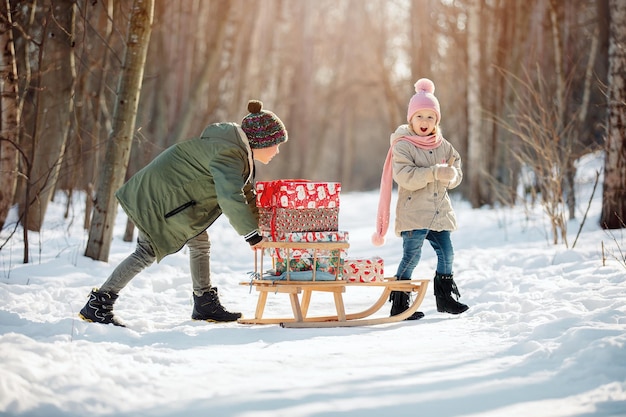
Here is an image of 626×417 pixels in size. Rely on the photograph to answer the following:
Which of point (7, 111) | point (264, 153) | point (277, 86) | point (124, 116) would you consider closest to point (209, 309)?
point (264, 153)

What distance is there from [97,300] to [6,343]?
47.1 inches

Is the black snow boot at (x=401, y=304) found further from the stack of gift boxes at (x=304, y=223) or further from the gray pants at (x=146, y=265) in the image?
the gray pants at (x=146, y=265)

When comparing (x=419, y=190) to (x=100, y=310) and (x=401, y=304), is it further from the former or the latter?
(x=100, y=310)

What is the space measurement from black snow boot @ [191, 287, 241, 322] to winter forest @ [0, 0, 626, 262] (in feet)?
7.49

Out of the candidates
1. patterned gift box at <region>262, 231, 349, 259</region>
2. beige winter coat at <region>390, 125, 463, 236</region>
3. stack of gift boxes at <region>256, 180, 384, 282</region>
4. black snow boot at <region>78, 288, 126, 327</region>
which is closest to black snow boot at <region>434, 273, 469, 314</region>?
beige winter coat at <region>390, 125, 463, 236</region>

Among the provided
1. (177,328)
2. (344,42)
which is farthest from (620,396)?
(344,42)

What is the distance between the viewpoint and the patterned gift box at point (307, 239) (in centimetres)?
499

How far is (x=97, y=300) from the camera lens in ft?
15.9

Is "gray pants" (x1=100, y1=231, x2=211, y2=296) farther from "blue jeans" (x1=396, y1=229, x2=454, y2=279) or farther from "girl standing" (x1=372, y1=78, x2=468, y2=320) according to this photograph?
"blue jeans" (x1=396, y1=229, x2=454, y2=279)

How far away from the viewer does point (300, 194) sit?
5039mm

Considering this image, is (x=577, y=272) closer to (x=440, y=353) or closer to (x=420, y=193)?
(x=420, y=193)

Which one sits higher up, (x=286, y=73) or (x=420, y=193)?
(x=286, y=73)

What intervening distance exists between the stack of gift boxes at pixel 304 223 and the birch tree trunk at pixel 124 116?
8.66ft

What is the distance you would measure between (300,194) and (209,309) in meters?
1.11
